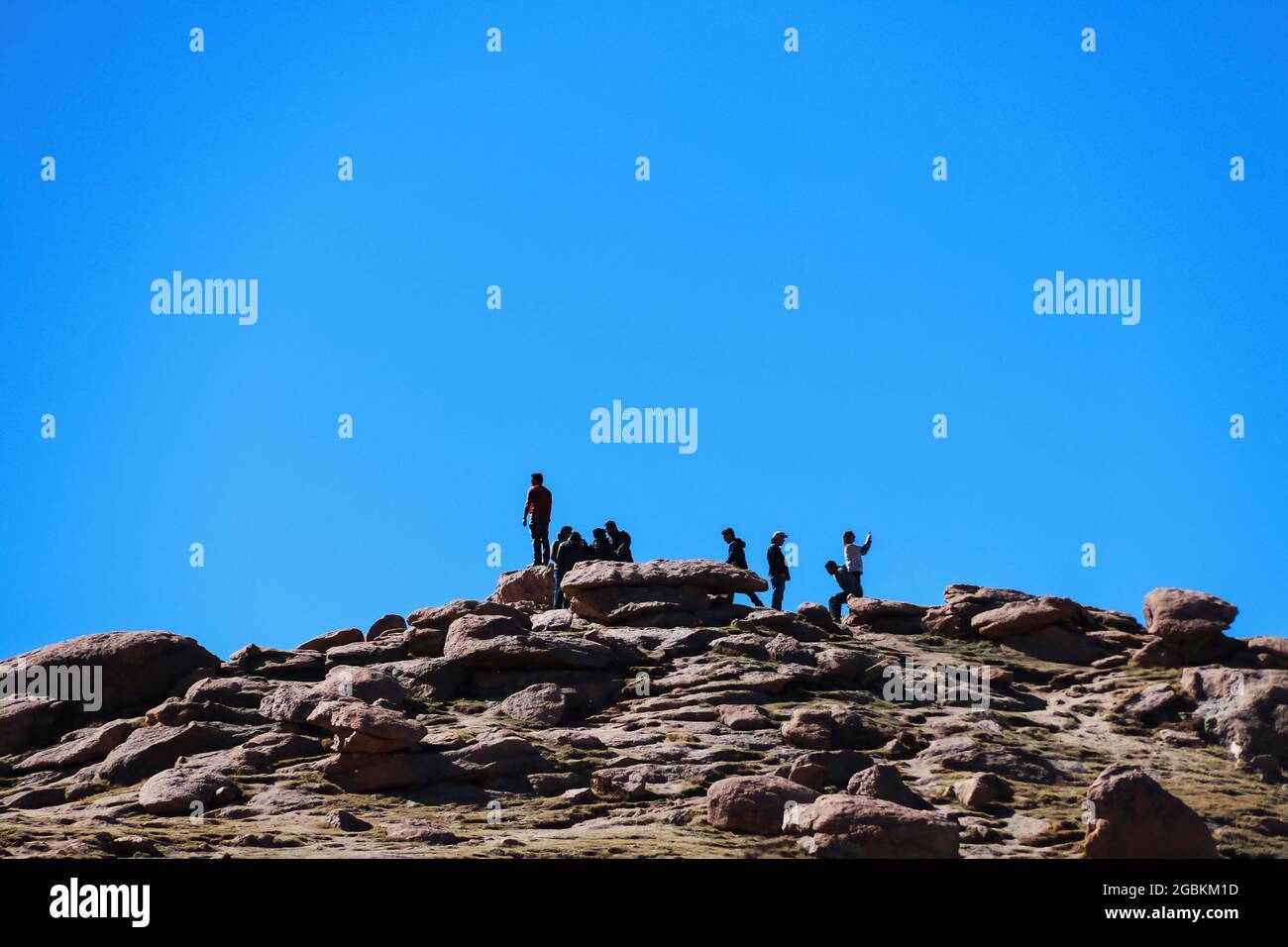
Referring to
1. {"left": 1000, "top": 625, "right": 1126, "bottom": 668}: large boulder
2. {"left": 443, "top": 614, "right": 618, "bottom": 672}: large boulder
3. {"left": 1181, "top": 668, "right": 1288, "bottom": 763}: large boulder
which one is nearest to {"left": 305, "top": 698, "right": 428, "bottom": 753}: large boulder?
{"left": 443, "top": 614, "right": 618, "bottom": 672}: large boulder

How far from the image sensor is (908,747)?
89.1ft

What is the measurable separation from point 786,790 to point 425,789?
684cm

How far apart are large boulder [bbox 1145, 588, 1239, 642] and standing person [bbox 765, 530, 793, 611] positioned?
946 cm

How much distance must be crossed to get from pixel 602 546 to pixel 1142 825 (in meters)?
21.3

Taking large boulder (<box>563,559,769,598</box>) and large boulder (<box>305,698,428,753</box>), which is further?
large boulder (<box>563,559,769,598</box>)

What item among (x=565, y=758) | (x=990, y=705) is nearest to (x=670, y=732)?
(x=565, y=758)

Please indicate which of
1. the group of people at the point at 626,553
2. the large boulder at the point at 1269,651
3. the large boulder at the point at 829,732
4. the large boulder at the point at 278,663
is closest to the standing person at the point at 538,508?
the group of people at the point at 626,553

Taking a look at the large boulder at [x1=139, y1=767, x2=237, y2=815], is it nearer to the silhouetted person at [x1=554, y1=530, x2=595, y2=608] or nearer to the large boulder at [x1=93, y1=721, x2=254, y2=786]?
the large boulder at [x1=93, y1=721, x2=254, y2=786]

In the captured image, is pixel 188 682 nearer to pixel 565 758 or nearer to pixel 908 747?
pixel 565 758

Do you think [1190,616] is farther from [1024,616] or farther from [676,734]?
[676,734]

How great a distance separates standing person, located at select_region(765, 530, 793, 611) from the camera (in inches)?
1468

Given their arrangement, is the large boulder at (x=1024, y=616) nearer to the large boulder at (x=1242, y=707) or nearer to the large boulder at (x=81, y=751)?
the large boulder at (x=1242, y=707)

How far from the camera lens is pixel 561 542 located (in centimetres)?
3859

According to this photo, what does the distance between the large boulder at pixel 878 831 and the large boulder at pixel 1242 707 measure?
10.1 metres
